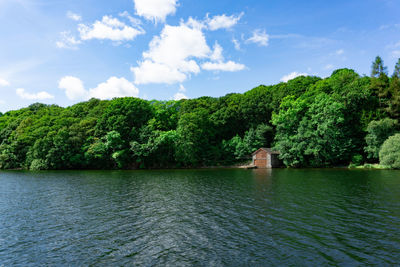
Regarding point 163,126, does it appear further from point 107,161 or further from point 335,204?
point 335,204

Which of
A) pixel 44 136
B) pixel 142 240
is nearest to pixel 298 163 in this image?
pixel 142 240

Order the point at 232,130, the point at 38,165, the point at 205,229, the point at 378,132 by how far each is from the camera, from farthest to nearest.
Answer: the point at 232,130
the point at 38,165
the point at 378,132
the point at 205,229

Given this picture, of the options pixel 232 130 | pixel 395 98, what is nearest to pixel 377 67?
pixel 395 98

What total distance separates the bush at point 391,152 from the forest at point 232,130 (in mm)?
→ 173

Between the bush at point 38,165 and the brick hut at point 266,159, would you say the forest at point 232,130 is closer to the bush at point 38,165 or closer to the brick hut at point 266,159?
the bush at point 38,165

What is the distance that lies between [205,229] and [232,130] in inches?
2725

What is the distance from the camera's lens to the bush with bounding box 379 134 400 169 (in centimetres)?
4928

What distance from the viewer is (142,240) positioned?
14039mm

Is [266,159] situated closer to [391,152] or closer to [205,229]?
[391,152]

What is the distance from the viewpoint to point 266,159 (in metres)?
68.9

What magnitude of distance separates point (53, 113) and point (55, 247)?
97547mm

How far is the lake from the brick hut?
4170 centimetres

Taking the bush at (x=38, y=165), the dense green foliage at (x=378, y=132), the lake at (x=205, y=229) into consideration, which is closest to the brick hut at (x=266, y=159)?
the dense green foliage at (x=378, y=132)

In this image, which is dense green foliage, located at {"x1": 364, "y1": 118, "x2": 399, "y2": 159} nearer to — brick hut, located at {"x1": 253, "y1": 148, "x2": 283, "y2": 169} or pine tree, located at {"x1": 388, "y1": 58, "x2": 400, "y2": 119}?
pine tree, located at {"x1": 388, "y1": 58, "x2": 400, "y2": 119}
